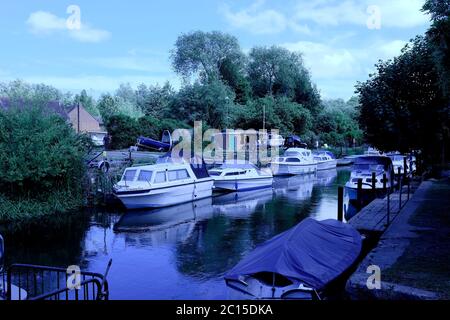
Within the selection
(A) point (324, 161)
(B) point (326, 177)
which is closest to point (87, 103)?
(A) point (324, 161)

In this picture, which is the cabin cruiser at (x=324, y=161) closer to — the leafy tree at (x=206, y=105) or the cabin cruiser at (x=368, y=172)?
the leafy tree at (x=206, y=105)

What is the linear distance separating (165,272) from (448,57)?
34.1 feet

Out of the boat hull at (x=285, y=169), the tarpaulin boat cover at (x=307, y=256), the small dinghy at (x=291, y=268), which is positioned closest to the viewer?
the small dinghy at (x=291, y=268)

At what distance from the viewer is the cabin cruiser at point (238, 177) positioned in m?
31.8

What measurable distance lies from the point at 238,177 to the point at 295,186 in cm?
706

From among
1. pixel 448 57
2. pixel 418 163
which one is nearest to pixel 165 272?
pixel 448 57

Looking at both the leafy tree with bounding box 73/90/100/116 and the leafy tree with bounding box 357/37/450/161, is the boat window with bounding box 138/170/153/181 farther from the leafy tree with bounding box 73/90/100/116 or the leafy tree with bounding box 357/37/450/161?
the leafy tree with bounding box 73/90/100/116

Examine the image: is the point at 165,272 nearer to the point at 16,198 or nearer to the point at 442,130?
the point at 16,198

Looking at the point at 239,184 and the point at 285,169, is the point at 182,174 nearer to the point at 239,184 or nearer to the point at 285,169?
the point at 239,184

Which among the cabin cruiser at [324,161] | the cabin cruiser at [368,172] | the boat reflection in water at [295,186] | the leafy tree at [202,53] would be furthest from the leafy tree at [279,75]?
the cabin cruiser at [368,172]

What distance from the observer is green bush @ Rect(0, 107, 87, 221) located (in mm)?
20688

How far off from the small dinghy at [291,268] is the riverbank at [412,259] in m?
0.63

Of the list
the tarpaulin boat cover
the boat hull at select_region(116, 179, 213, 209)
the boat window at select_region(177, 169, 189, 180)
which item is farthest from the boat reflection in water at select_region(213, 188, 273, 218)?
the tarpaulin boat cover

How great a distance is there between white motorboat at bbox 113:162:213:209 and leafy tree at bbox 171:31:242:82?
4525 cm
